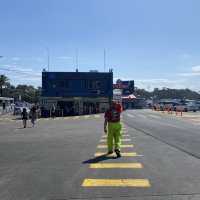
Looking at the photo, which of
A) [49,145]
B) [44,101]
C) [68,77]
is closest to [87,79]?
[68,77]

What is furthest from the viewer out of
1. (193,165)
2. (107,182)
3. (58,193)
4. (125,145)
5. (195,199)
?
(125,145)

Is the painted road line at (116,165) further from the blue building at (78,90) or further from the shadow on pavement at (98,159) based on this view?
the blue building at (78,90)

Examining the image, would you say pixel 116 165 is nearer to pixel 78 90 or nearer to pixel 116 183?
pixel 116 183

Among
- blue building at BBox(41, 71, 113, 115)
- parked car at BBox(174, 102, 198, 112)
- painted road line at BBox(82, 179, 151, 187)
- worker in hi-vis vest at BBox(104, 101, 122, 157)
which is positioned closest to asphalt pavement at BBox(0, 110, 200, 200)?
painted road line at BBox(82, 179, 151, 187)

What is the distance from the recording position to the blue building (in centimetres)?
7344

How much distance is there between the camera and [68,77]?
245ft

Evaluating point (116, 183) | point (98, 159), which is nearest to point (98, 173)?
point (116, 183)

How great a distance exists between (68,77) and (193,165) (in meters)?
61.8

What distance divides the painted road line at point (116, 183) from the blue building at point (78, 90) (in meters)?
61.5

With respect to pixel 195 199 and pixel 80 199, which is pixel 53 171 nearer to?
pixel 80 199

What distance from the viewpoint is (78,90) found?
7588 cm

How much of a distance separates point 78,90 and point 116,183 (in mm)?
65311

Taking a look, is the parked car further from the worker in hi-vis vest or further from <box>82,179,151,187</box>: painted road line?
<box>82,179,151,187</box>: painted road line

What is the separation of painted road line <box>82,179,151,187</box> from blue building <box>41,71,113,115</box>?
6151 cm
